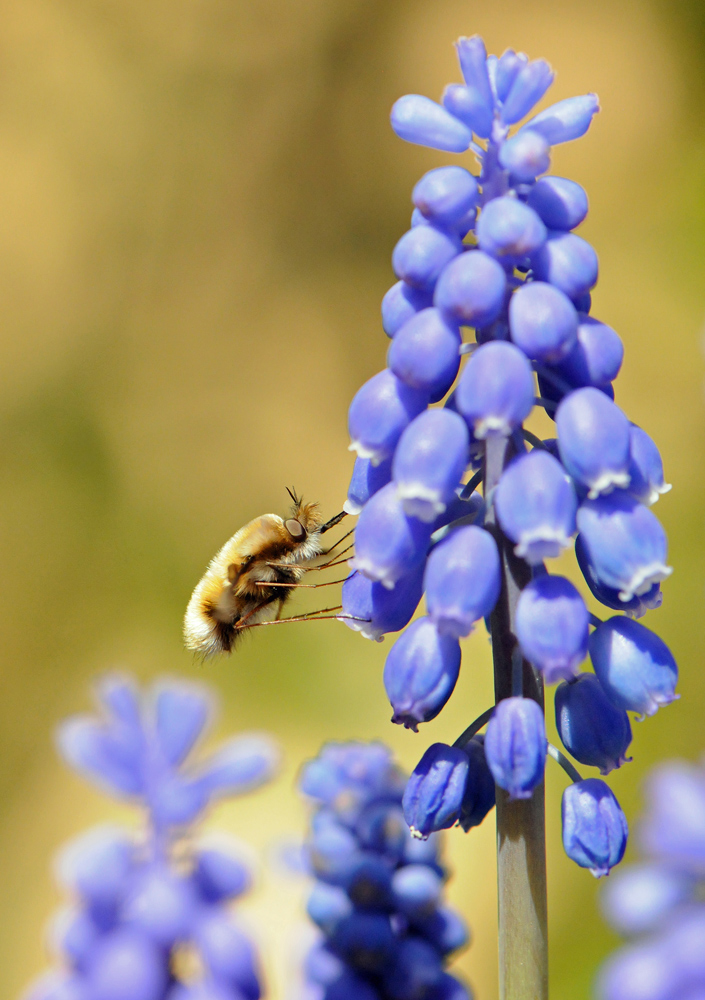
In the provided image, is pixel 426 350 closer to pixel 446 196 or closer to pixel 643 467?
pixel 446 196

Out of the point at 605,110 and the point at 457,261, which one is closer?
the point at 457,261

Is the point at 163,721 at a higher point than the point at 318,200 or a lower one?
lower

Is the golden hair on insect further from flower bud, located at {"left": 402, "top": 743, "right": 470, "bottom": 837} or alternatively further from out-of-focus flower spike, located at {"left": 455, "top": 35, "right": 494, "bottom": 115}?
out-of-focus flower spike, located at {"left": 455, "top": 35, "right": 494, "bottom": 115}

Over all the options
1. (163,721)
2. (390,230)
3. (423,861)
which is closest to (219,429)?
(390,230)

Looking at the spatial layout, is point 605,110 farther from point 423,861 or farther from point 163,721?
point 163,721

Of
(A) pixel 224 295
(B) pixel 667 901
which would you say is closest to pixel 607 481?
(B) pixel 667 901

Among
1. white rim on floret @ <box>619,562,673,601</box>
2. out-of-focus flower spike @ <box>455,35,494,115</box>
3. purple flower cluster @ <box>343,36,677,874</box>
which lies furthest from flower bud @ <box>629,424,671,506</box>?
out-of-focus flower spike @ <box>455,35,494,115</box>
